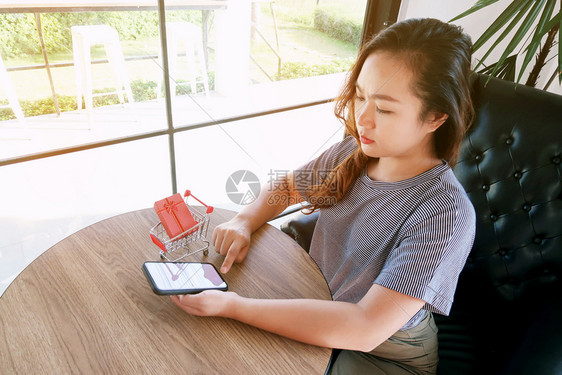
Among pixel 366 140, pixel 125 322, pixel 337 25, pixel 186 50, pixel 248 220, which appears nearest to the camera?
pixel 125 322

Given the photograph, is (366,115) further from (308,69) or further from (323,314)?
(308,69)

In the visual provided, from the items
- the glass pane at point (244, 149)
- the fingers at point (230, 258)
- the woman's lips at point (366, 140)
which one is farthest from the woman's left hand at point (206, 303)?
the glass pane at point (244, 149)

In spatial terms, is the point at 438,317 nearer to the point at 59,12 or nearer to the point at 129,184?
the point at 129,184

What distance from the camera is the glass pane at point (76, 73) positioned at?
1.19 m

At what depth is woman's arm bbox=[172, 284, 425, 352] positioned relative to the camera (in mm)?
745

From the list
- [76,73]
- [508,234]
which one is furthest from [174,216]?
[508,234]

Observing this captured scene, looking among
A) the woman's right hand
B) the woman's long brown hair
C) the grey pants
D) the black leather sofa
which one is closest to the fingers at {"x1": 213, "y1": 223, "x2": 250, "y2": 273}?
the woman's right hand

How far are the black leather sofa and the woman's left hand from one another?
2.09 feet

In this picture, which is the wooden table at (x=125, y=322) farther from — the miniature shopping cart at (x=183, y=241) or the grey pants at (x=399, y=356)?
the grey pants at (x=399, y=356)

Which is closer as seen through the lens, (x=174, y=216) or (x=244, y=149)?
(x=174, y=216)

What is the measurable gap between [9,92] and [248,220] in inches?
35.2

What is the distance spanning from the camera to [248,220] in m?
1.06

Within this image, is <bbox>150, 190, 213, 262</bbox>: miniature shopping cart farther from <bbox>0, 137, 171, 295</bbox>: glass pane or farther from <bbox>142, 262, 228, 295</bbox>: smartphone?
<bbox>0, 137, 171, 295</bbox>: glass pane

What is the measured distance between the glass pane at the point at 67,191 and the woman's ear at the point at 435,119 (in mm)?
1032
